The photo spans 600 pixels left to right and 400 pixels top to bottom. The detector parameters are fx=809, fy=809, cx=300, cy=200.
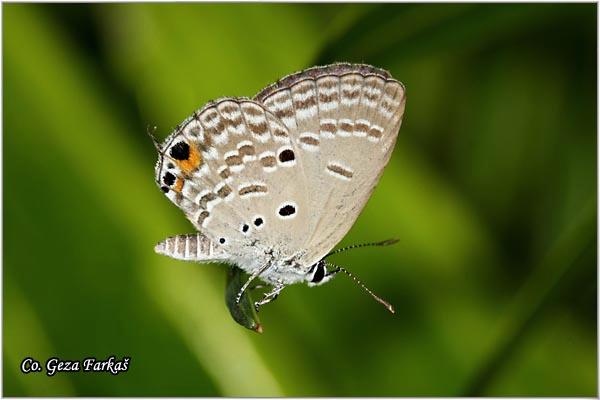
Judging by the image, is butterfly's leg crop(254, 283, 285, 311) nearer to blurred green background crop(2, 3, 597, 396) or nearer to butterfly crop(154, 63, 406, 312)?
butterfly crop(154, 63, 406, 312)

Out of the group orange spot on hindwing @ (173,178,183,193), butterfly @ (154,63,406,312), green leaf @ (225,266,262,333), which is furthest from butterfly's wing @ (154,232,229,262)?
green leaf @ (225,266,262,333)

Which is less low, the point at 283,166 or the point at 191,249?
the point at 283,166

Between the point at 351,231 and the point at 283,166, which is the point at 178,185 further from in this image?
the point at 351,231

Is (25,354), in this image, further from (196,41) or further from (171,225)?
(196,41)

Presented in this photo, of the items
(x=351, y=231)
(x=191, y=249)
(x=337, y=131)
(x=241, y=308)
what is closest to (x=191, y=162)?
(x=191, y=249)

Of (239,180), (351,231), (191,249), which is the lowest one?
(351,231)

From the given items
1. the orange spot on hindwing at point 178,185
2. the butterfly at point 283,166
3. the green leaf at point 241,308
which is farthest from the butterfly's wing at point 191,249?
the green leaf at point 241,308
